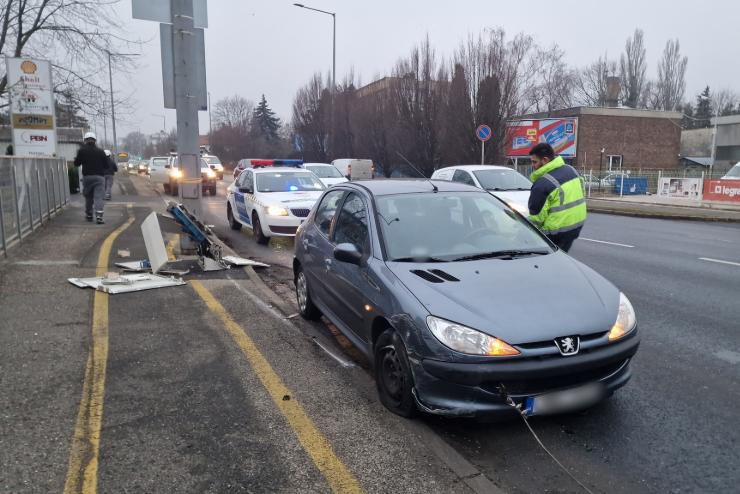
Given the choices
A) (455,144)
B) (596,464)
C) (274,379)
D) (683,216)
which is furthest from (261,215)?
(455,144)

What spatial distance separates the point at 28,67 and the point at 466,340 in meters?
16.5

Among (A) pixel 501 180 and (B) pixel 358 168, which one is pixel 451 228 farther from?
(B) pixel 358 168

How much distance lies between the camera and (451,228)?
4.64 meters

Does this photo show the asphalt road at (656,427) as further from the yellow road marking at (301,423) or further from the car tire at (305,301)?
the car tire at (305,301)

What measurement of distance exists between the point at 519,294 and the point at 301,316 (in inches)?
118

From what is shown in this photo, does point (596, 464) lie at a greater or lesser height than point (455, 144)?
lesser

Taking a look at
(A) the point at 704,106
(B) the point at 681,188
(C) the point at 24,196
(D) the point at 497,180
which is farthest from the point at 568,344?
(A) the point at 704,106

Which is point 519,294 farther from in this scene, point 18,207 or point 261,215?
point 18,207

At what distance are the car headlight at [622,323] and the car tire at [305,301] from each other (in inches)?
118

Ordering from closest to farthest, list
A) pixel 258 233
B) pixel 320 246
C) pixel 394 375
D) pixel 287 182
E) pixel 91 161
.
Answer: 1. pixel 394 375
2. pixel 320 246
3. pixel 258 233
4. pixel 91 161
5. pixel 287 182

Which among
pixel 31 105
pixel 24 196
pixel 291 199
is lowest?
pixel 291 199

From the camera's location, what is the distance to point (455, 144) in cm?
2848

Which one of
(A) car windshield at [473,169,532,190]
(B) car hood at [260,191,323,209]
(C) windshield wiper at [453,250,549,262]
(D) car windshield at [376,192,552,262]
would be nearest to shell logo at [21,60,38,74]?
(B) car hood at [260,191,323,209]

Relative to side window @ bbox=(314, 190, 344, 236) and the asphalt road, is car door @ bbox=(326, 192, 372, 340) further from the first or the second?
the asphalt road
